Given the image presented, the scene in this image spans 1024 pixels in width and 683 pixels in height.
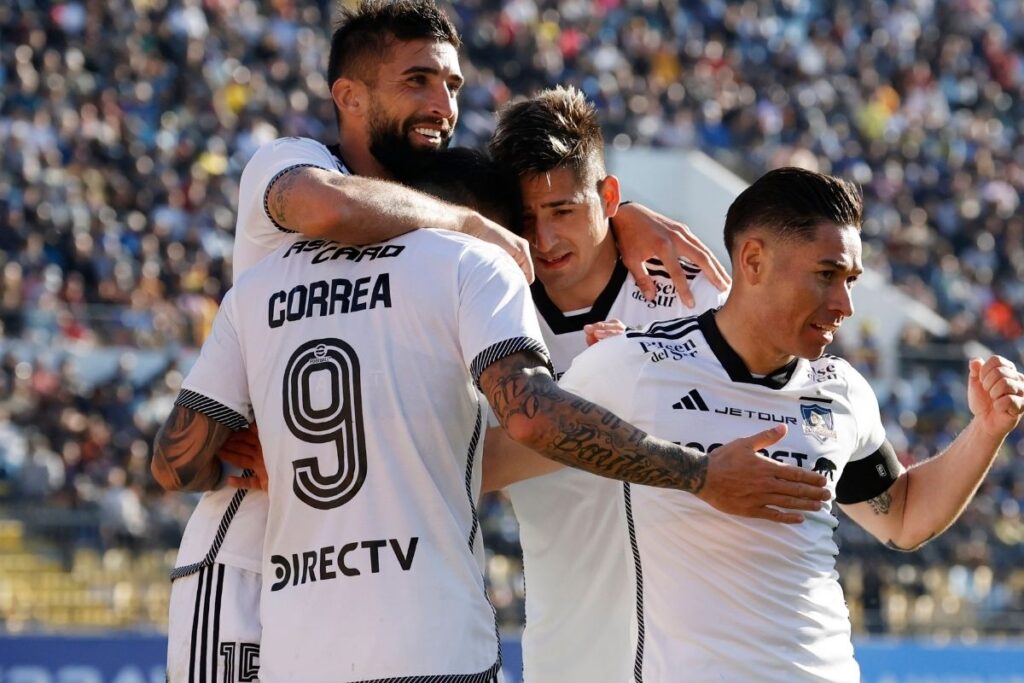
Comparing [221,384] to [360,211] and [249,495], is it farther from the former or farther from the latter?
[360,211]

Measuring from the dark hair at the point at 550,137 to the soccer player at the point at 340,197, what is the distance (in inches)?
19.8

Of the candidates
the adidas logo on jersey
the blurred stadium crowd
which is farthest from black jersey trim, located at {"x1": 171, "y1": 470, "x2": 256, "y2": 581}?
the blurred stadium crowd

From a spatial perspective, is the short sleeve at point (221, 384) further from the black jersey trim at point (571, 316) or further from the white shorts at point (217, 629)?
the black jersey trim at point (571, 316)

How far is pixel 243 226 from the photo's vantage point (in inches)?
181

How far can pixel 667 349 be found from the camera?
14.5 ft

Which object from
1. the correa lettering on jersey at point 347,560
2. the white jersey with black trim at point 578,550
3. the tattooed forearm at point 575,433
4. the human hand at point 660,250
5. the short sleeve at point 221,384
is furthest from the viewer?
the human hand at point 660,250

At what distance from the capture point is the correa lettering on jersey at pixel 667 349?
440cm

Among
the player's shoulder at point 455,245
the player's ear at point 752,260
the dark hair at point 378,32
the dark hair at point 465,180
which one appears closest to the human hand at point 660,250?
the dark hair at point 465,180

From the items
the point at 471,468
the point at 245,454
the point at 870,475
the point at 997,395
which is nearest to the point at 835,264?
the point at 997,395

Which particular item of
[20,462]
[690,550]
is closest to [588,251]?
[690,550]

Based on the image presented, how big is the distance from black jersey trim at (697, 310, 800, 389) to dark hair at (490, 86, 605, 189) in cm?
99

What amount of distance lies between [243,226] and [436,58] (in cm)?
72

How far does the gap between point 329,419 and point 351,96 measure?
1.16m

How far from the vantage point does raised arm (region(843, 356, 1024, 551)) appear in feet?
14.9
